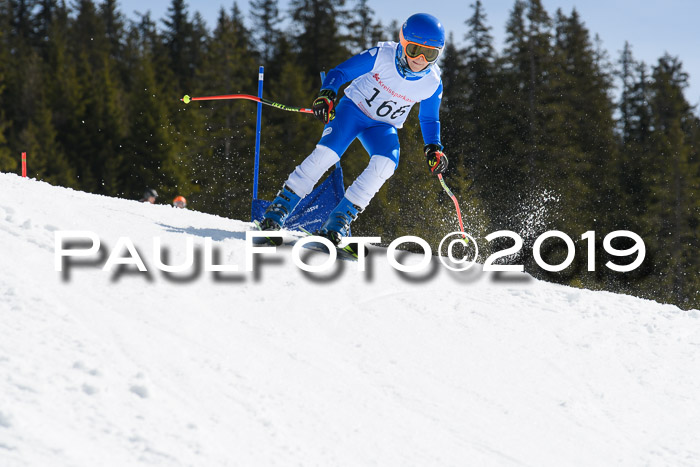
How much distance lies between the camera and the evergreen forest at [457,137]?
99.7 ft

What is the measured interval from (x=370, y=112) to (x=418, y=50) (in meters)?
0.71

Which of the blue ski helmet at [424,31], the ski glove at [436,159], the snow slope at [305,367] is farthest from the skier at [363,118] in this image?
the snow slope at [305,367]

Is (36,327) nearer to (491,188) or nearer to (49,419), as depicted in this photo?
(49,419)

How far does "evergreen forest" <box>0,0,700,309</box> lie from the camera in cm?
3038

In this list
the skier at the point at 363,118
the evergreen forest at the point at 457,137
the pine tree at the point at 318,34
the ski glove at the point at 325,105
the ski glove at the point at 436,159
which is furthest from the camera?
the pine tree at the point at 318,34

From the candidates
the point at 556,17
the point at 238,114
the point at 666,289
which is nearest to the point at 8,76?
the point at 238,114

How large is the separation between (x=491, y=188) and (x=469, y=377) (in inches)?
1147

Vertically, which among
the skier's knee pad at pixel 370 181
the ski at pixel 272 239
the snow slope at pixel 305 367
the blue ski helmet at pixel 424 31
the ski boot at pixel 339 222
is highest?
the blue ski helmet at pixel 424 31

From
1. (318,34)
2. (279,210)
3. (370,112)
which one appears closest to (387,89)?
(370,112)

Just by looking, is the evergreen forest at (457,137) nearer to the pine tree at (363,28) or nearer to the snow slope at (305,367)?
the pine tree at (363,28)

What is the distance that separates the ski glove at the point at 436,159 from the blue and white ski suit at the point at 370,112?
43 cm

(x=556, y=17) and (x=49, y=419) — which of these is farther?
(x=556, y=17)

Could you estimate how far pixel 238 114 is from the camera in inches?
A: 1223

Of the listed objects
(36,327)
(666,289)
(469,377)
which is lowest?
(666,289)
